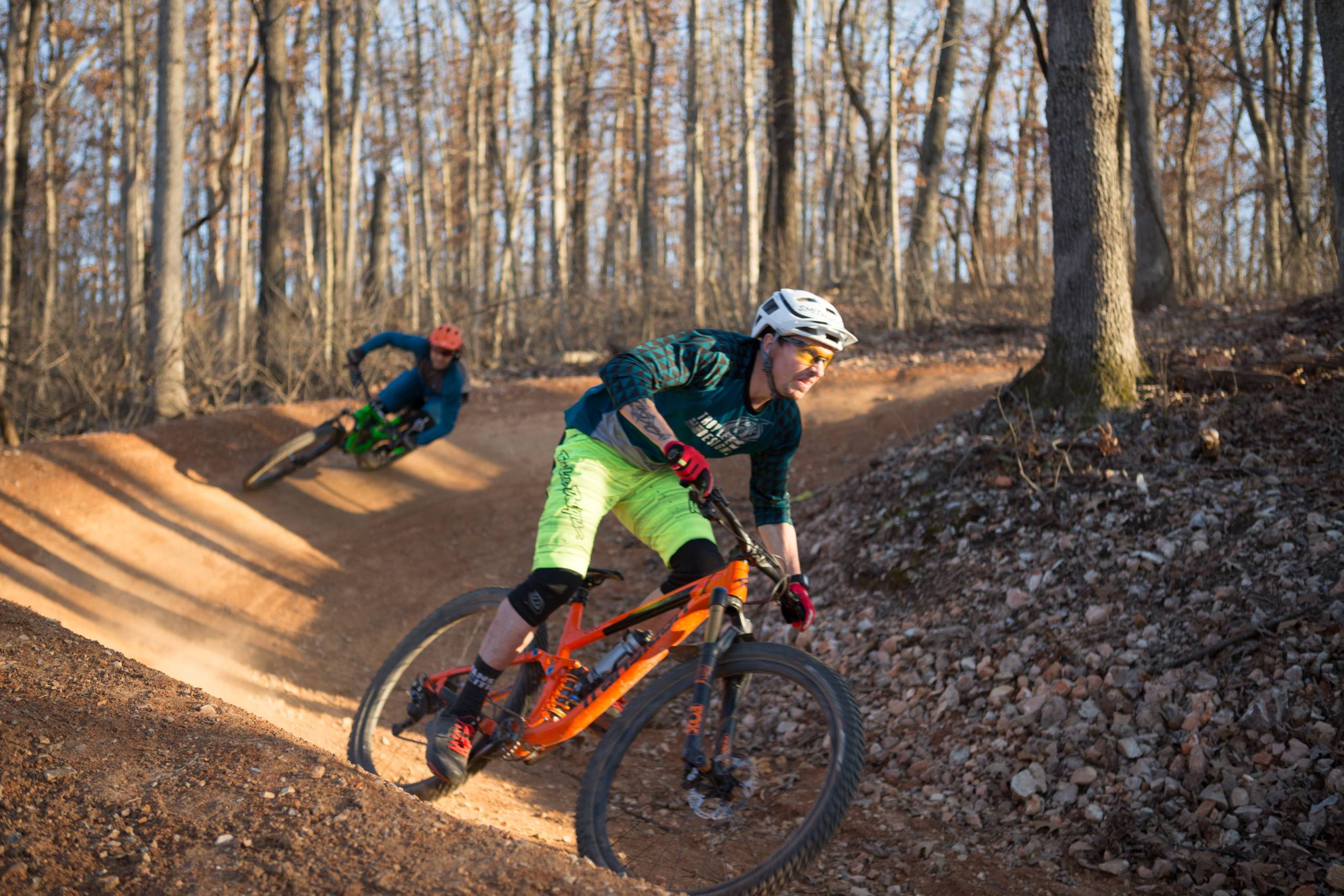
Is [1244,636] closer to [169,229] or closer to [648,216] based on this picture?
[169,229]

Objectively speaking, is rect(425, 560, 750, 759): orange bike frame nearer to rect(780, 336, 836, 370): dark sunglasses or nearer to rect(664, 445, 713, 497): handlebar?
rect(664, 445, 713, 497): handlebar

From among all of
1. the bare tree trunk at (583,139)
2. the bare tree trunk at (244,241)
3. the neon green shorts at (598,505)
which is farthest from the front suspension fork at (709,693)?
the bare tree trunk at (583,139)

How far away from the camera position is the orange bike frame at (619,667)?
12.0 ft

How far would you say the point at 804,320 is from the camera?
3635mm

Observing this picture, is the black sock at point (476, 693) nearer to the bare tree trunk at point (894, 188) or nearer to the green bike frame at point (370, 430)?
the green bike frame at point (370, 430)

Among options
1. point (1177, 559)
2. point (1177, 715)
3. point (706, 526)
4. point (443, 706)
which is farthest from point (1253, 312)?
point (443, 706)

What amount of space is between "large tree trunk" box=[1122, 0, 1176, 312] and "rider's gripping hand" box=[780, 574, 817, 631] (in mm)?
11969

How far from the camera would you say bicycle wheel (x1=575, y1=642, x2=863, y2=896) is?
9.95 feet

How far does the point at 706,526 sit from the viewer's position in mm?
4016

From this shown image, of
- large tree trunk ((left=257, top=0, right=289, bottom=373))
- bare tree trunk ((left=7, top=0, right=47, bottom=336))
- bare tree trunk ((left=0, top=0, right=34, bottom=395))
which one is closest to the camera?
→ bare tree trunk ((left=0, top=0, right=34, bottom=395))

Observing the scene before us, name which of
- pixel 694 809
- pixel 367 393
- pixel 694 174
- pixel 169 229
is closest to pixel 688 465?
pixel 694 809

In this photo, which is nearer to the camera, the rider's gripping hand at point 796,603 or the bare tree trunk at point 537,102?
the rider's gripping hand at point 796,603

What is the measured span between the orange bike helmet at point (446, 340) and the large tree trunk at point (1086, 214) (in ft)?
16.6

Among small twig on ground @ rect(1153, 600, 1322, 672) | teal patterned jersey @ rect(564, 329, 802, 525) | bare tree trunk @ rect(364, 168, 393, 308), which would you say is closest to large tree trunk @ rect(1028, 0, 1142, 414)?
small twig on ground @ rect(1153, 600, 1322, 672)
